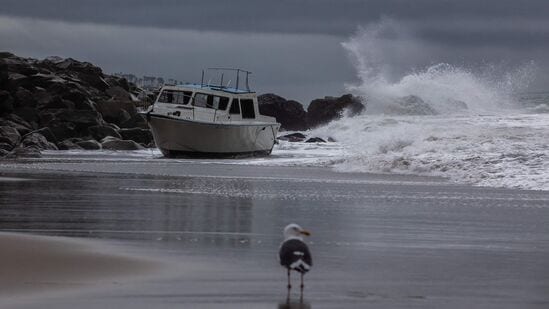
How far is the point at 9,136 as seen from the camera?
36.3 meters

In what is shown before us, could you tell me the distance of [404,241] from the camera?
461 inches

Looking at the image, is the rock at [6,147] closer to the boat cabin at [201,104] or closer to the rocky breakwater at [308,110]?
the boat cabin at [201,104]

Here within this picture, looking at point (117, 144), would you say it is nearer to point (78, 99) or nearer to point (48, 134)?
point (48, 134)

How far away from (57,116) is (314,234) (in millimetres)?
31798

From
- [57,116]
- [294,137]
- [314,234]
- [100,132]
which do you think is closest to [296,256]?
[314,234]

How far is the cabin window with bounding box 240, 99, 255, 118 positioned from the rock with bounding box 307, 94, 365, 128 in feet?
96.9

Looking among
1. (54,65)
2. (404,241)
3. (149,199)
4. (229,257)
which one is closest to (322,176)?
(149,199)

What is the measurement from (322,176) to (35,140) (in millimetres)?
17210

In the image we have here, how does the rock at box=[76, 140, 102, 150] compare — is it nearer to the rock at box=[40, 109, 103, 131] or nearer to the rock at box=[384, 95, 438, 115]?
the rock at box=[40, 109, 103, 131]

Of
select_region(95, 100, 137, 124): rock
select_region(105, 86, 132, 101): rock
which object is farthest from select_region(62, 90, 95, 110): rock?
select_region(105, 86, 132, 101): rock

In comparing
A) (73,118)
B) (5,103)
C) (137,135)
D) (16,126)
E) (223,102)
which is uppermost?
(223,102)

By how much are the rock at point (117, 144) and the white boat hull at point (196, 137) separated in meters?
4.60

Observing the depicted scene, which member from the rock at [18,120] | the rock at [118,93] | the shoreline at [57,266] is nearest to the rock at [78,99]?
the rock at [18,120]

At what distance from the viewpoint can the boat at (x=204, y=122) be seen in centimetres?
3541
